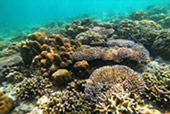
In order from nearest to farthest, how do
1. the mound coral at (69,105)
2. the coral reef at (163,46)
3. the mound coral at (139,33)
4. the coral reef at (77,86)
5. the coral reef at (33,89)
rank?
the mound coral at (69,105) → the coral reef at (77,86) → the coral reef at (33,89) → the coral reef at (163,46) → the mound coral at (139,33)

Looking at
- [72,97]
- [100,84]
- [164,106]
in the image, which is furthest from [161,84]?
[72,97]

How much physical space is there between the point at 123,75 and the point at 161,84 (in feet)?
4.02

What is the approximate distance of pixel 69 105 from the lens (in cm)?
284

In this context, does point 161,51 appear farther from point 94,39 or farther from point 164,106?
point 94,39

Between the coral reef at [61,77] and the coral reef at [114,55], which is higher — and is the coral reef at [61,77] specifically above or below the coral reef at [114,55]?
below

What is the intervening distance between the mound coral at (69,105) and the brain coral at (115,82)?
0.91 ft

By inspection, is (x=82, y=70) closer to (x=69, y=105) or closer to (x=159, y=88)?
(x=69, y=105)

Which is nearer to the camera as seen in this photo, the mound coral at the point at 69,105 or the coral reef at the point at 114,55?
the mound coral at the point at 69,105

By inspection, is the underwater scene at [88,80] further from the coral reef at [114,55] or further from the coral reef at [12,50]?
the coral reef at [12,50]

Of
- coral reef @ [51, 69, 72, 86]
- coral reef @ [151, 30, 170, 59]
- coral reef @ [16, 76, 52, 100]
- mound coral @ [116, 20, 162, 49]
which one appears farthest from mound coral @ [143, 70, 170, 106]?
coral reef @ [16, 76, 52, 100]

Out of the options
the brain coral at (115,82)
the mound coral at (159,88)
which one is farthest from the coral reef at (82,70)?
the mound coral at (159,88)

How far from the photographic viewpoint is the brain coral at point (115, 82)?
2835 millimetres

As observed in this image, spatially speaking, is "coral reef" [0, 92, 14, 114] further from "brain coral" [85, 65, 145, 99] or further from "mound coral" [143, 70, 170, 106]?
"mound coral" [143, 70, 170, 106]

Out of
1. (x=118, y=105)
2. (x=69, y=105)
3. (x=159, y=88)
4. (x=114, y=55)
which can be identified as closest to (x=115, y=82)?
(x=118, y=105)
